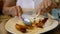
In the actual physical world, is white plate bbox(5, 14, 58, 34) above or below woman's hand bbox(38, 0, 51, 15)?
below

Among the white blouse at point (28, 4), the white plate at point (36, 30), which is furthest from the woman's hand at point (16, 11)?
the white blouse at point (28, 4)

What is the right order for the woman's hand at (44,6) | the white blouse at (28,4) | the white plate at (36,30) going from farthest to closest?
the white blouse at (28,4)
the woman's hand at (44,6)
the white plate at (36,30)

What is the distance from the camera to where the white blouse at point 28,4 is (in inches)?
46.7

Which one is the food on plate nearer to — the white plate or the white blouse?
the white plate

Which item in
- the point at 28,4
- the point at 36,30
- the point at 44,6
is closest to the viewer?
the point at 36,30

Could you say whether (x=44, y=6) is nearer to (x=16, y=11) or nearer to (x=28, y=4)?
(x=16, y=11)

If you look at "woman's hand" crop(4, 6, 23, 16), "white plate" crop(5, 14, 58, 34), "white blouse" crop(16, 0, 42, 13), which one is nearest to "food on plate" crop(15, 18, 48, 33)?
"white plate" crop(5, 14, 58, 34)

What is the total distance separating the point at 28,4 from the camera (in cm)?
122

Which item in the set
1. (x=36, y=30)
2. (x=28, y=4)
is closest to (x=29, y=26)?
(x=36, y=30)

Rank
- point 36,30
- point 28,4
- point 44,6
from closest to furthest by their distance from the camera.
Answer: point 36,30 < point 44,6 < point 28,4

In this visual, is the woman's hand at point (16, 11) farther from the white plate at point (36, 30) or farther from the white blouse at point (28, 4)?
the white blouse at point (28, 4)

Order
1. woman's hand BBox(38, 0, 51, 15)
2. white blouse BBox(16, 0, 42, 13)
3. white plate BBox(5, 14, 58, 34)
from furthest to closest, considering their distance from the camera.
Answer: white blouse BBox(16, 0, 42, 13)
woman's hand BBox(38, 0, 51, 15)
white plate BBox(5, 14, 58, 34)

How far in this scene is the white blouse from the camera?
3.89 feet

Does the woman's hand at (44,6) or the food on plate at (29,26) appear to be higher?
the woman's hand at (44,6)
